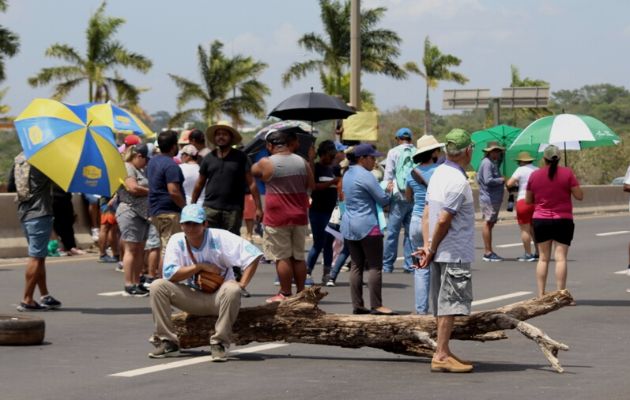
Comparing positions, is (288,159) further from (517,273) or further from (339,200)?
(517,273)

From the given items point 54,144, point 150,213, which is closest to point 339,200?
point 150,213

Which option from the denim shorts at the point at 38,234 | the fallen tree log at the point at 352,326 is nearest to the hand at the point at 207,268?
the fallen tree log at the point at 352,326

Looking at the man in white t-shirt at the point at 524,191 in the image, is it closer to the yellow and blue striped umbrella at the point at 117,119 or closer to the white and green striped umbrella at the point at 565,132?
the white and green striped umbrella at the point at 565,132

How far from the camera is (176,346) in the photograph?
10414mm

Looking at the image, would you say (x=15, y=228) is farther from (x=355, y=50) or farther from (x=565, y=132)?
(x=565, y=132)

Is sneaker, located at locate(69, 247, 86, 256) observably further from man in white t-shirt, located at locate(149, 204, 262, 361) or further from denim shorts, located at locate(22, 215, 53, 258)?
man in white t-shirt, located at locate(149, 204, 262, 361)

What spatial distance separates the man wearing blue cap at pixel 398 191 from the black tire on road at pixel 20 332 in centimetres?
706

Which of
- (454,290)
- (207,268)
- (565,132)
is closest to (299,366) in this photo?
(207,268)

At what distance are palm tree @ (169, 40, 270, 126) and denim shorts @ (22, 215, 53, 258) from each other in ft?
212

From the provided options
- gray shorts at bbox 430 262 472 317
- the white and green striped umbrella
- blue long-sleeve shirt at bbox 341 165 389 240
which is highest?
the white and green striped umbrella

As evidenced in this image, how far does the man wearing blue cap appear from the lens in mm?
17391

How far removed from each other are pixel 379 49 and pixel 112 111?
54.1 metres

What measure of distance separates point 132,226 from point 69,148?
1.84m

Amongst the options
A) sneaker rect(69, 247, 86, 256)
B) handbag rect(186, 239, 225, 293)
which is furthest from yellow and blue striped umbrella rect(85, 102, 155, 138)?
handbag rect(186, 239, 225, 293)
